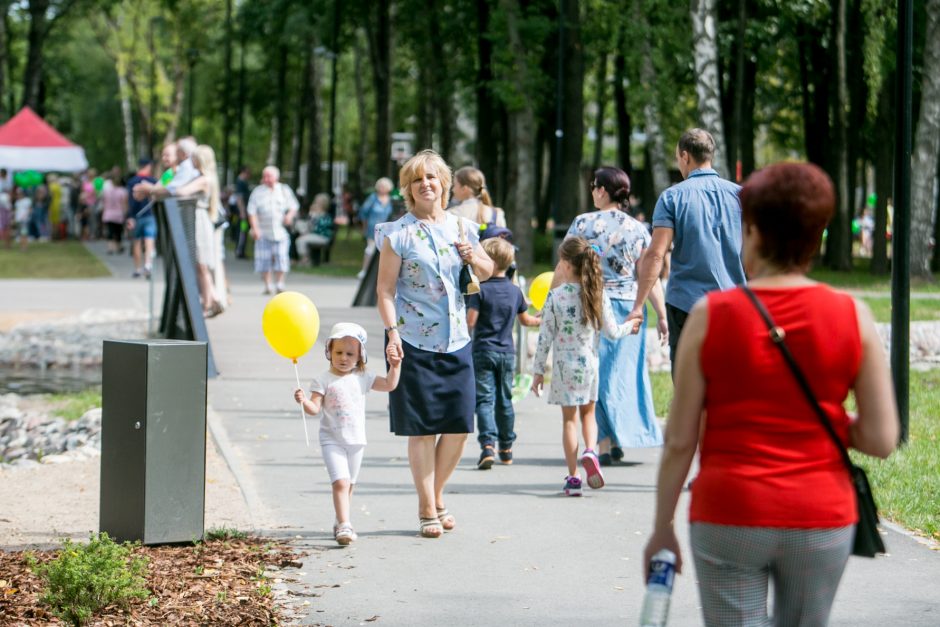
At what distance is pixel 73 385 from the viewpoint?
14.7 m

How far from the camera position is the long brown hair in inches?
325

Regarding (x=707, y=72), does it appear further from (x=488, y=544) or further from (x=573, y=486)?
(x=488, y=544)

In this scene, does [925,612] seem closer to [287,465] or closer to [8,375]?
[287,465]

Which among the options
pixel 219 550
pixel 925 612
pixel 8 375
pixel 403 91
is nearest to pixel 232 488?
pixel 219 550

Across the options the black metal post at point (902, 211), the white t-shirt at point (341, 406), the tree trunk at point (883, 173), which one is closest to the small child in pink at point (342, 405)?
the white t-shirt at point (341, 406)

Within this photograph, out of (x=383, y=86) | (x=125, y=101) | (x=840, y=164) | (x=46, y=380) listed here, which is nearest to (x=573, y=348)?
(x=46, y=380)

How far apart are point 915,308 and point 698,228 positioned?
44.6 ft

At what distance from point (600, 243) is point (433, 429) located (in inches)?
89.7

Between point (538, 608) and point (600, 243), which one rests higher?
point (600, 243)

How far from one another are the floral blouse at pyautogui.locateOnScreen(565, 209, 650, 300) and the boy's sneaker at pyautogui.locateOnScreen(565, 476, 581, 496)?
1.30m

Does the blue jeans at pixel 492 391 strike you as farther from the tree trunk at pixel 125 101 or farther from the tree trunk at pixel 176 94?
the tree trunk at pixel 176 94

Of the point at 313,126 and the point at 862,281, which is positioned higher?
the point at 313,126

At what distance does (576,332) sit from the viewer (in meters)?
8.41

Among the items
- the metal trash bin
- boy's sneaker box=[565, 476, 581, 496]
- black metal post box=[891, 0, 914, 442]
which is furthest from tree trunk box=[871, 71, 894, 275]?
the metal trash bin
